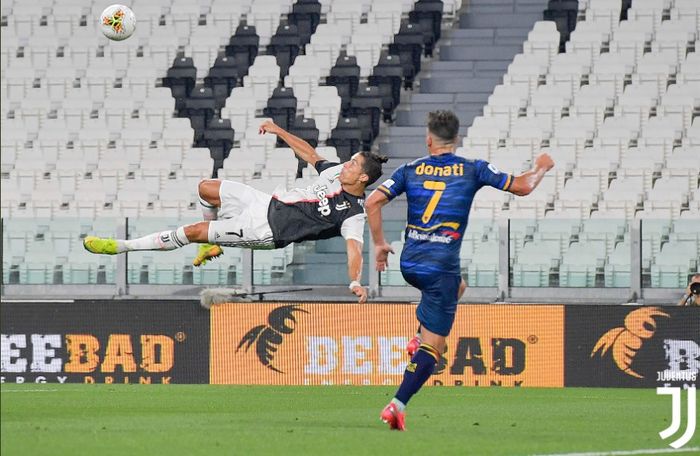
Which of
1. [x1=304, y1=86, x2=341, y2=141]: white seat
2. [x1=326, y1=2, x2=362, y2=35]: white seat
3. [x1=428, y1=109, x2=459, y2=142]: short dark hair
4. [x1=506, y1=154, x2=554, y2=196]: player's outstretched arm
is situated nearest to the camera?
[x1=506, y1=154, x2=554, y2=196]: player's outstretched arm

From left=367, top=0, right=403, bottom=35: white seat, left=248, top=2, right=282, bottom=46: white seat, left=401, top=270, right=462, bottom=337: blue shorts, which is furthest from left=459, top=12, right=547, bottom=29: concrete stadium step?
left=401, top=270, right=462, bottom=337: blue shorts

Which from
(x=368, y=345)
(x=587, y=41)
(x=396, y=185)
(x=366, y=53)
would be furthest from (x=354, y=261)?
(x=366, y=53)

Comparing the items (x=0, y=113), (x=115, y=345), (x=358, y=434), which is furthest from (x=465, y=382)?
(x=0, y=113)

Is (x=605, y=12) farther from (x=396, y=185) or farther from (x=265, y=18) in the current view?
(x=396, y=185)

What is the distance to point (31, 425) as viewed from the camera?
31.3ft

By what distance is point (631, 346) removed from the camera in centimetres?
1675

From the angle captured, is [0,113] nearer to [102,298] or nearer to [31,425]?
[102,298]

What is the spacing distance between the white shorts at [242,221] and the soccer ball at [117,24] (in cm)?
797

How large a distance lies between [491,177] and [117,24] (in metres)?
10.9

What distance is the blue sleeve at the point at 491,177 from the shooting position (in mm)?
9406

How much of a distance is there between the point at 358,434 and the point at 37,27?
2085 centimetres

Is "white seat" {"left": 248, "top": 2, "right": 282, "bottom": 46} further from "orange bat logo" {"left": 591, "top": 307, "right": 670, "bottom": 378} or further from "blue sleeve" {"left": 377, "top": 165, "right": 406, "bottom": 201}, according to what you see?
"blue sleeve" {"left": 377, "top": 165, "right": 406, "bottom": 201}

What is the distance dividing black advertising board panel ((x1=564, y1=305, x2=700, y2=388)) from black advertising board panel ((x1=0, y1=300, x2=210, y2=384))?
446 centimetres

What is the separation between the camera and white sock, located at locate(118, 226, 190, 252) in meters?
11.8
